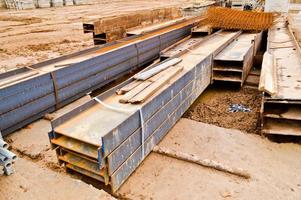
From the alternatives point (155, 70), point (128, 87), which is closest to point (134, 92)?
point (128, 87)

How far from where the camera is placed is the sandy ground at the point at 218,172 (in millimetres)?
3377

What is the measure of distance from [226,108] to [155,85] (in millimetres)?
2074

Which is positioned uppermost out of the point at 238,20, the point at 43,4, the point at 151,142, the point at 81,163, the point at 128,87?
the point at 43,4

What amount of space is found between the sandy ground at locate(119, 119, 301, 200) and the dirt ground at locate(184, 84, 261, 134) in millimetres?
443

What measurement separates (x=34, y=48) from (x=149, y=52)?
5655 mm

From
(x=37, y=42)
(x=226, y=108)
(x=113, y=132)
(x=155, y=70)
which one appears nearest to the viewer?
(x=113, y=132)

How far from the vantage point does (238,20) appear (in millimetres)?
9664

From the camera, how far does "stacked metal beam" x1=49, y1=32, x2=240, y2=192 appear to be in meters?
3.15

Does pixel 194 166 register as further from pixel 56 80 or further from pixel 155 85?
pixel 56 80

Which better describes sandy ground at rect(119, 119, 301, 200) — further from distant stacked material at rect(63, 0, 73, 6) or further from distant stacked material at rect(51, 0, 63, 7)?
distant stacked material at rect(63, 0, 73, 6)

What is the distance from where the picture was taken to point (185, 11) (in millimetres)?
16047

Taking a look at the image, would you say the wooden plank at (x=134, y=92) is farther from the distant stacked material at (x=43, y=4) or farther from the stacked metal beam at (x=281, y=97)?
the distant stacked material at (x=43, y=4)

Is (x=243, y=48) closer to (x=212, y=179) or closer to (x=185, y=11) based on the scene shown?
(x=212, y=179)

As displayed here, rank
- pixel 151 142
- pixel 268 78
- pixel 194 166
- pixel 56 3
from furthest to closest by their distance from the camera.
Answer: pixel 56 3
pixel 268 78
pixel 151 142
pixel 194 166
